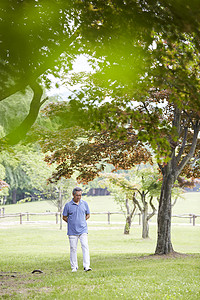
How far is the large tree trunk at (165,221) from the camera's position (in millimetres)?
11383

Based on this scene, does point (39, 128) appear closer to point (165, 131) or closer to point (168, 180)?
point (168, 180)

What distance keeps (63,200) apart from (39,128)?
19.8 m

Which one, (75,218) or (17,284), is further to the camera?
(75,218)

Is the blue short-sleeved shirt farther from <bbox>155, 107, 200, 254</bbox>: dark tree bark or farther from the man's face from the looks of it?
<bbox>155, 107, 200, 254</bbox>: dark tree bark

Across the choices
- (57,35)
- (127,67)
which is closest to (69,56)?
(57,35)

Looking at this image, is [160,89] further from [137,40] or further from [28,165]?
[28,165]

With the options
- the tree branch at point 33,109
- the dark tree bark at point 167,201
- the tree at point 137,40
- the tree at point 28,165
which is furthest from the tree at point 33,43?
the dark tree bark at point 167,201

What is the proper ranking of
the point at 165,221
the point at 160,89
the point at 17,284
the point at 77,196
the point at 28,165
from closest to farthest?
the point at 160,89, the point at 17,284, the point at 77,196, the point at 165,221, the point at 28,165

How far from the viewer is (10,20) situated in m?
7.26

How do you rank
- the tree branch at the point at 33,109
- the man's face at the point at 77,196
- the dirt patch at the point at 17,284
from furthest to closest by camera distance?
the tree branch at the point at 33,109
the man's face at the point at 77,196
the dirt patch at the point at 17,284

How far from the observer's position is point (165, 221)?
11.4m

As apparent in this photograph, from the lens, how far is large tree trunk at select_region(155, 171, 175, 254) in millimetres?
11383

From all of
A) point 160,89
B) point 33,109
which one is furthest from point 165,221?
point 160,89

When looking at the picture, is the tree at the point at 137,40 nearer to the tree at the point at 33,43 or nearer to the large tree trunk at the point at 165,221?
the tree at the point at 33,43
